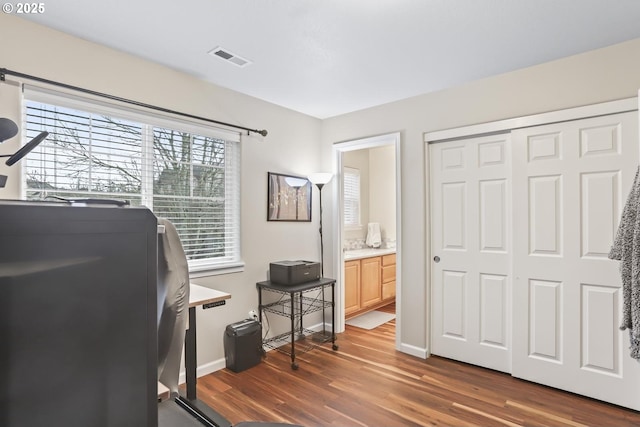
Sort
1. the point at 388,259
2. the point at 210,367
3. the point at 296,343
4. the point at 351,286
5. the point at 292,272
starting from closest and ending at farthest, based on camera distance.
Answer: the point at 210,367
the point at 292,272
the point at 296,343
the point at 351,286
the point at 388,259

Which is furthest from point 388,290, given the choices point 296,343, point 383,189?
point 296,343

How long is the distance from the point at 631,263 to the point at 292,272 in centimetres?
244

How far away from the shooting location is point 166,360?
1048 mm

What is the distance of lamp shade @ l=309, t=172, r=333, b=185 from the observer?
3.75 metres

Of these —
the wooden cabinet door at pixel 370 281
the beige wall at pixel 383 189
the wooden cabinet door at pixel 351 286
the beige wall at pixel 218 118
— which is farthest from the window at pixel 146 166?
the beige wall at pixel 383 189

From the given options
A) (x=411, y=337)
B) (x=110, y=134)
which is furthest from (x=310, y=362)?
(x=110, y=134)

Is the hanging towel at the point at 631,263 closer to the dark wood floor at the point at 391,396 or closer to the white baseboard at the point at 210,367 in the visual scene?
the dark wood floor at the point at 391,396

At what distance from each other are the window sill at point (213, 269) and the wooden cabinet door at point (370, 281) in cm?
189

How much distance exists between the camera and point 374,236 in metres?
5.53

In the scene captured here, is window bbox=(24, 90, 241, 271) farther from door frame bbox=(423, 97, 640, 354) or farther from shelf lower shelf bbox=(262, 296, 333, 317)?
door frame bbox=(423, 97, 640, 354)

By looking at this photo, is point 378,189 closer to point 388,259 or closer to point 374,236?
point 374,236

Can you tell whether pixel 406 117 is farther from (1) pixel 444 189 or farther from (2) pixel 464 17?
(2) pixel 464 17

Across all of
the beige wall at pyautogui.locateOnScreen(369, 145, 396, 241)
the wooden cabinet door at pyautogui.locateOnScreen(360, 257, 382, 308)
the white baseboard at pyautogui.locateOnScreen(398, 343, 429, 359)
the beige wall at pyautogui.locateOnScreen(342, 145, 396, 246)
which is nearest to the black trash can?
the white baseboard at pyautogui.locateOnScreen(398, 343, 429, 359)

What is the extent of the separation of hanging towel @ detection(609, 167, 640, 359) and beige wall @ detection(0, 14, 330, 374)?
273cm
